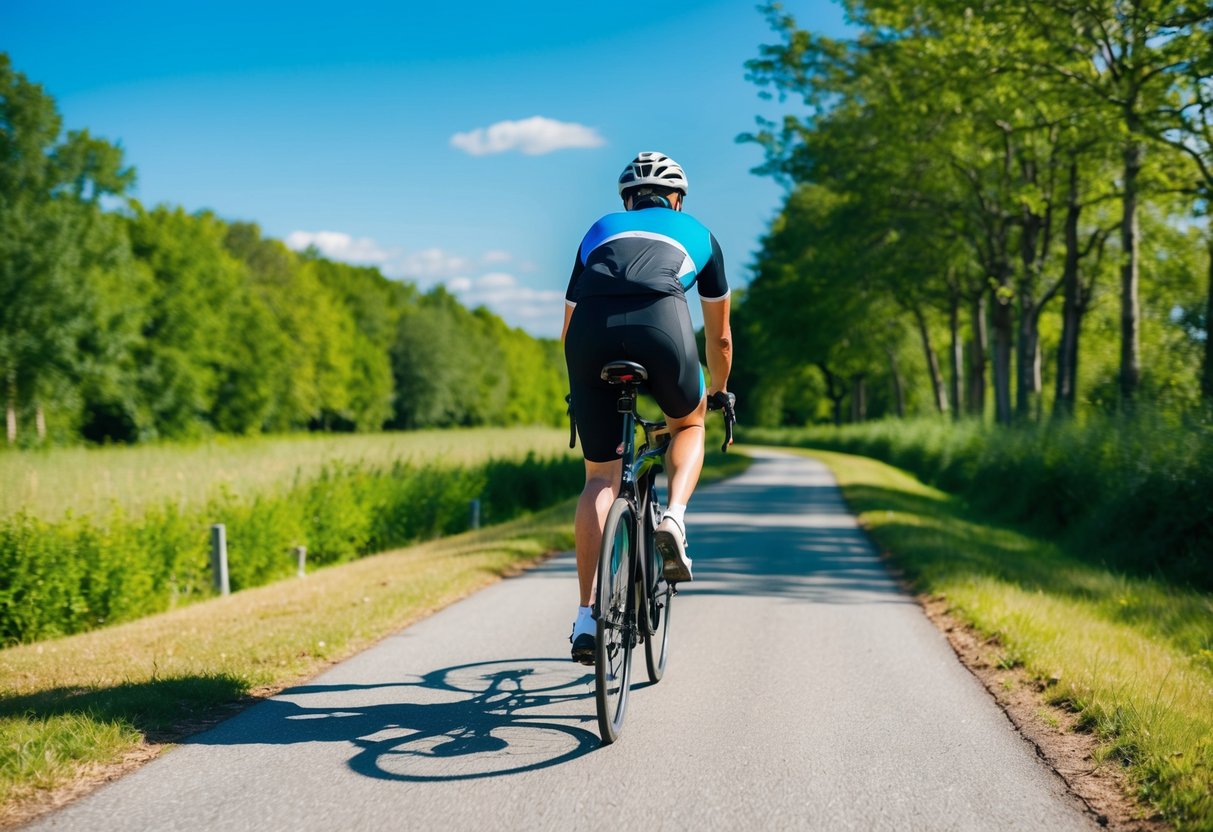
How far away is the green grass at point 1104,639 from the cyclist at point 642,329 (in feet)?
6.45

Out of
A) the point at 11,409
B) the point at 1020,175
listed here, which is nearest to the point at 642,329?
the point at 1020,175

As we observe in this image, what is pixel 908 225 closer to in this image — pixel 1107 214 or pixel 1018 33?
pixel 1107 214

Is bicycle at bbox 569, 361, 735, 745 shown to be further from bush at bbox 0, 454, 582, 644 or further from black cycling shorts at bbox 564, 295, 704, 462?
bush at bbox 0, 454, 582, 644

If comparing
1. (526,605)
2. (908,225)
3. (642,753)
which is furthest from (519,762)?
(908,225)

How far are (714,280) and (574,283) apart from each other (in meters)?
0.63

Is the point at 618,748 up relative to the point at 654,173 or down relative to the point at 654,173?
down

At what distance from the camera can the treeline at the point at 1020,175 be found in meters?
14.8

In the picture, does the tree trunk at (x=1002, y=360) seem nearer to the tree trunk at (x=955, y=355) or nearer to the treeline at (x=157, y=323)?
the tree trunk at (x=955, y=355)

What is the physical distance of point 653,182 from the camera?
4523mm

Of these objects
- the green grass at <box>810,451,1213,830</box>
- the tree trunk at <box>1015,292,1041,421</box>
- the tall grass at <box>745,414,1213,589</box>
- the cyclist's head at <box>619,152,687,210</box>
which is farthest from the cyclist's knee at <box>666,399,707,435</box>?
the tree trunk at <box>1015,292,1041,421</box>

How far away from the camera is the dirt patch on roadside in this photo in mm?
3447

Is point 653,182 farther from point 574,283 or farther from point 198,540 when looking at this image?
point 198,540

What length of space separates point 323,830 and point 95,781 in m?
1.06

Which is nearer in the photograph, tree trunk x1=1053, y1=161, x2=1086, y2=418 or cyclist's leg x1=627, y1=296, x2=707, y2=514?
cyclist's leg x1=627, y1=296, x2=707, y2=514
